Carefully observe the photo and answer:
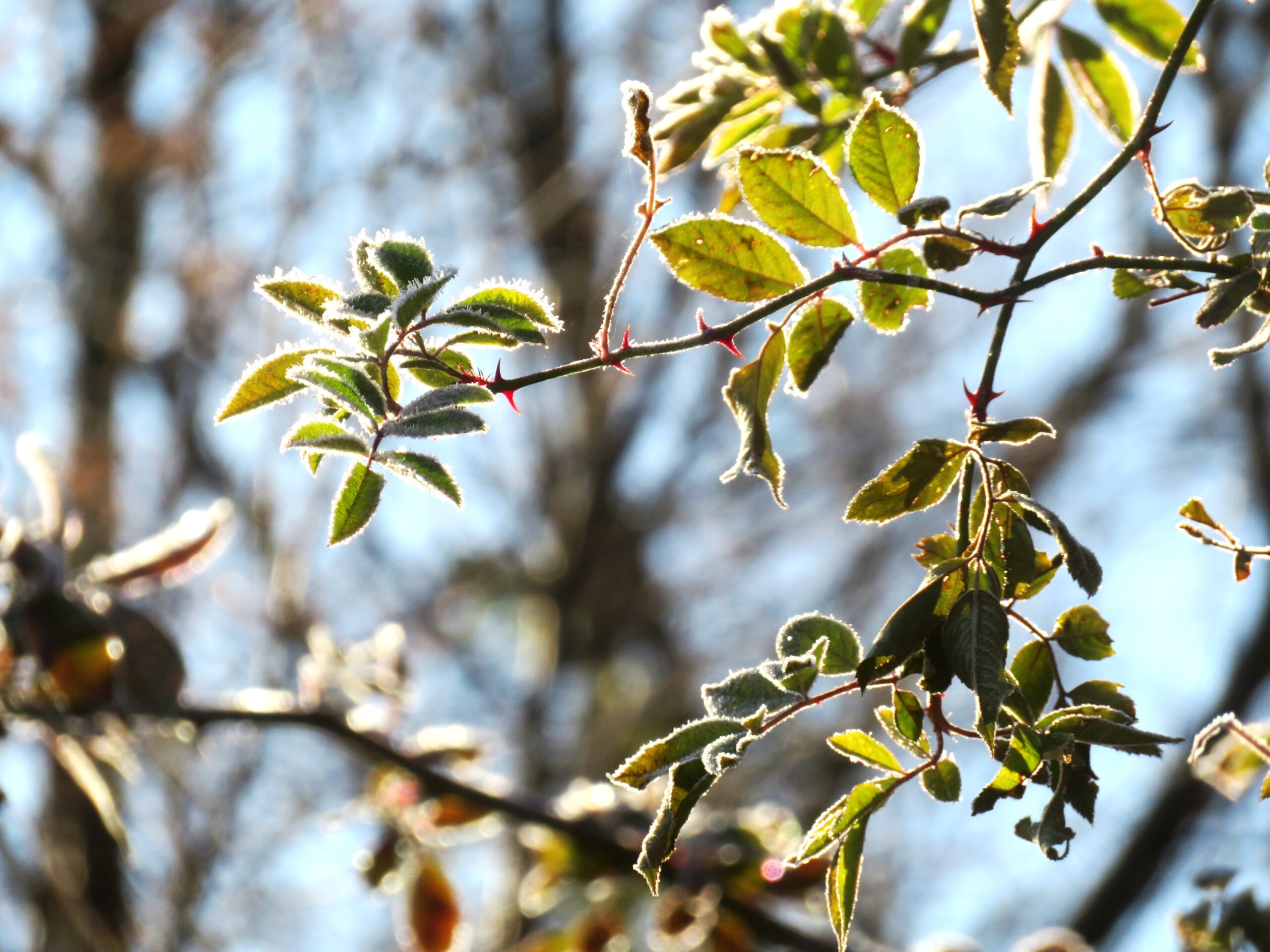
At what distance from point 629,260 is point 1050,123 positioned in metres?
0.43

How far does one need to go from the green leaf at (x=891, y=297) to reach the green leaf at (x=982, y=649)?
0.56 feet

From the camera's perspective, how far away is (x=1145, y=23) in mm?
804

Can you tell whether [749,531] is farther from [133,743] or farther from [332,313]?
[332,313]

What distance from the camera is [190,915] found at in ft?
10.9

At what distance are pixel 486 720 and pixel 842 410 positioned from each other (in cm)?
202

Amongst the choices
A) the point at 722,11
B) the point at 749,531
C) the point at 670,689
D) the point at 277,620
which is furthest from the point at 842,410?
A: the point at 722,11

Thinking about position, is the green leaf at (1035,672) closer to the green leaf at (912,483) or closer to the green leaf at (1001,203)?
the green leaf at (912,483)

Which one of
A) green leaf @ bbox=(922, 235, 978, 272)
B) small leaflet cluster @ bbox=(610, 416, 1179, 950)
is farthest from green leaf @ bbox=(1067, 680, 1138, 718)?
green leaf @ bbox=(922, 235, 978, 272)

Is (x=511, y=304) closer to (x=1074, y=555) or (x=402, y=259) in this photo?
(x=402, y=259)

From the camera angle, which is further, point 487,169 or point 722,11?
point 487,169

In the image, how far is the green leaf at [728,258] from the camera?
1.86ft

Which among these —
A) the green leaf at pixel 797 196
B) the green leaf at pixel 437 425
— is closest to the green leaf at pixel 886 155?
the green leaf at pixel 797 196

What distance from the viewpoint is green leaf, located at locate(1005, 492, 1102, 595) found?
493mm

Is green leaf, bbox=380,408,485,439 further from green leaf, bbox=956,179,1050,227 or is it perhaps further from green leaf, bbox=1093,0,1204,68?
green leaf, bbox=1093,0,1204,68
